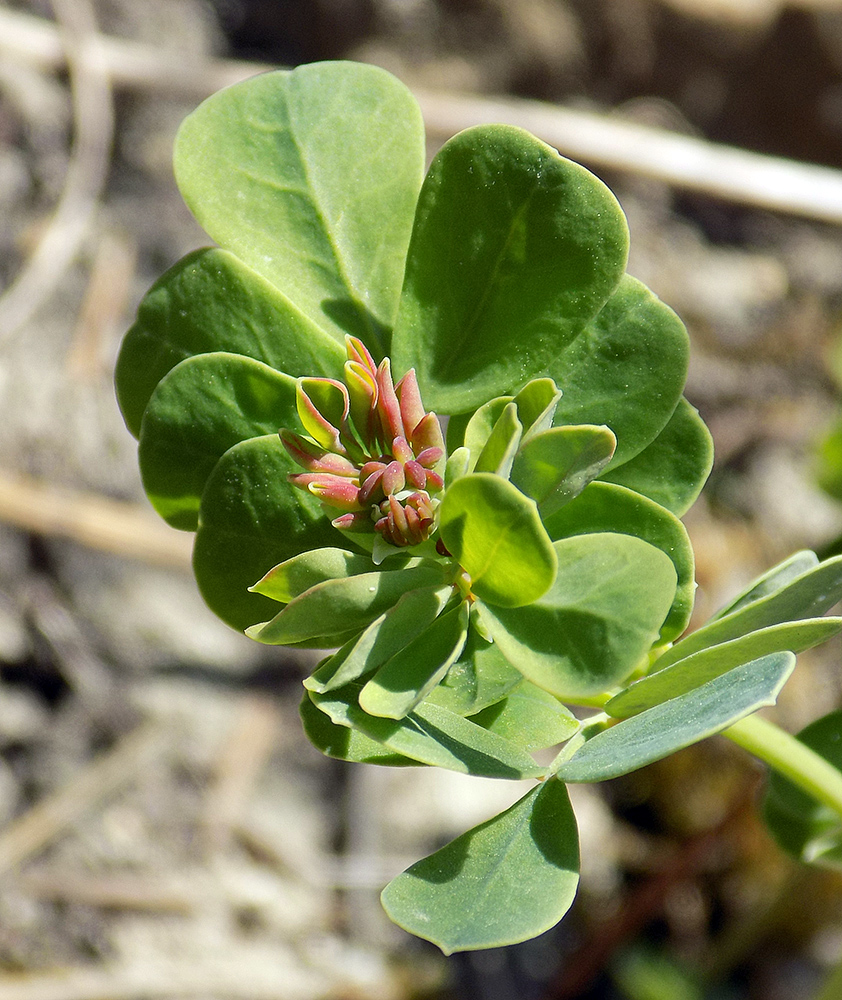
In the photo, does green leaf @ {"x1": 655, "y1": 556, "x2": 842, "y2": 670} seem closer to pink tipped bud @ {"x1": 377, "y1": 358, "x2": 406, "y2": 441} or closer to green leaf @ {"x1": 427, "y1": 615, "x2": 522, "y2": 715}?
green leaf @ {"x1": 427, "y1": 615, "x2": 522, "y2": 715}

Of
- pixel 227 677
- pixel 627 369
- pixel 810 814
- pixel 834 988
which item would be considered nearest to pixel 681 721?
pixel 627 369

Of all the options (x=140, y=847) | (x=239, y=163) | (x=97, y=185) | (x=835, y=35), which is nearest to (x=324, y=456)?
(x=239, y=163)

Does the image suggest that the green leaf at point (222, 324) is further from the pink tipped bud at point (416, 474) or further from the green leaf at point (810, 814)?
the green leaf at point (810, 814)

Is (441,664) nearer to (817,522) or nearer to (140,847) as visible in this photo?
(140,847)

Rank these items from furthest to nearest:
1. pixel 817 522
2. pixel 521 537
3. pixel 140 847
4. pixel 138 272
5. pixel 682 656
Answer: pixel 817 522 → pixel 138 272 → pixel 140 847 → pixel 682 656 → pixel 521 537

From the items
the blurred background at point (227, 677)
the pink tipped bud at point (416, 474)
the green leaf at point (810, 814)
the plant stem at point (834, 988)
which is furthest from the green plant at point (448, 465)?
the blurred background at point (227, 677)

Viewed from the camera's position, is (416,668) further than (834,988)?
No

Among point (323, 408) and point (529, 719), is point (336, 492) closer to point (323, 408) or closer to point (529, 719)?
point (323, 408)
